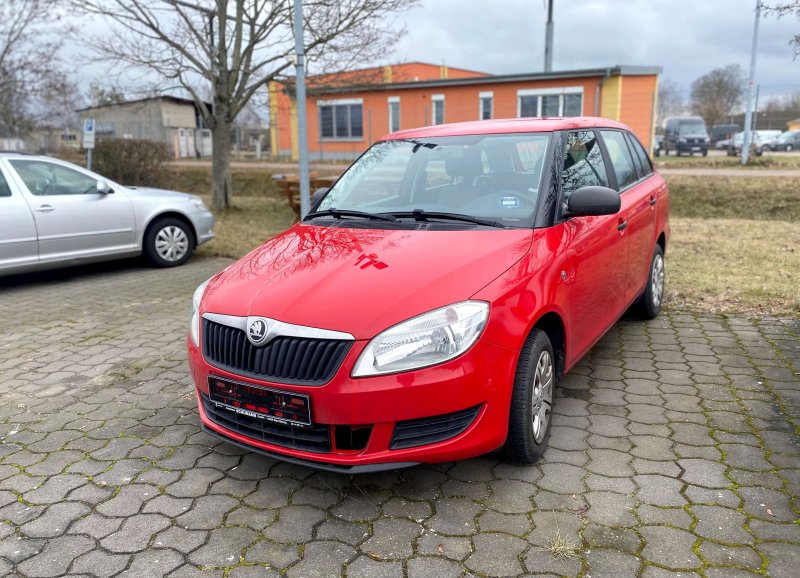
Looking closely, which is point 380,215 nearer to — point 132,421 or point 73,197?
point 132,421

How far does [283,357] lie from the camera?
2.72 metres

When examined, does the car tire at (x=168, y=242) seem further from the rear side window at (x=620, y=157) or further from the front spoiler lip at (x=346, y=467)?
the front spoiler lip at (x=346, y=467)

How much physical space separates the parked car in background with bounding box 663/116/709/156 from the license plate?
31.6 m

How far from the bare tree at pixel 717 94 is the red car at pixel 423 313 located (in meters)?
45.9

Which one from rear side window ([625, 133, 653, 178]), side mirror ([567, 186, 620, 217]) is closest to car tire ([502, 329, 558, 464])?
side mirror ([567, 186, 620, 217])

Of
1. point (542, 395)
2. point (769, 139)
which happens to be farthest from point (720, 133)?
point (542, 395)

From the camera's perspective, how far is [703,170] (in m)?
18.4

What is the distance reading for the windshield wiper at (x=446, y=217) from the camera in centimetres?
347

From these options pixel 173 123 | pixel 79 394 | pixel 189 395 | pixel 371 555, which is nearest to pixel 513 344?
pixel 371 555

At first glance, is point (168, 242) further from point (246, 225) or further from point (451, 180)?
point (451, 180)

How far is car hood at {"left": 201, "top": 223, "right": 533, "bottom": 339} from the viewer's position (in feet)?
8.96

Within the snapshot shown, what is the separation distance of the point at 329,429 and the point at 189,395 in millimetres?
1894

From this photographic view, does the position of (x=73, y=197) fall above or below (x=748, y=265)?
above

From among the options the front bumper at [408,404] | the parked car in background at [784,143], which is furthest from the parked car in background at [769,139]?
the front bumper at [408,404]
